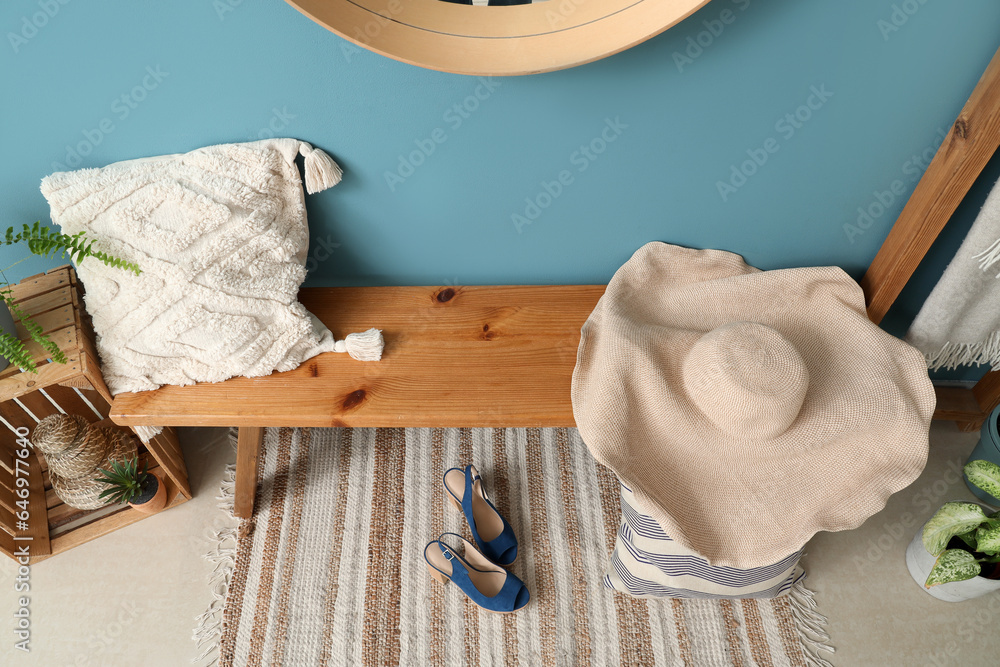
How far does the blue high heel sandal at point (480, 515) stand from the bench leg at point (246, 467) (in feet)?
1.51

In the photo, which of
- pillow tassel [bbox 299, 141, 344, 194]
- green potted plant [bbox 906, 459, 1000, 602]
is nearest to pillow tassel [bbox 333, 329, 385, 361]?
pillow tassel [bbox 299, 141, 344, 194]

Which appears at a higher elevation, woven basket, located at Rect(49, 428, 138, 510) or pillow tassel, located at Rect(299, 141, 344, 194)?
pillow tassel, located at Rect(299, 141, 344, 194)

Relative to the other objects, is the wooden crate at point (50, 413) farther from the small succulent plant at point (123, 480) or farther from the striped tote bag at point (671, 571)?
the striped tote bag at point (671, 571)

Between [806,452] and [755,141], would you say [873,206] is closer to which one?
[755,141]

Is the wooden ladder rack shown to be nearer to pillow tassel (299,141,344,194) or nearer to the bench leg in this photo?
pillow tassel (299,141,344,194)

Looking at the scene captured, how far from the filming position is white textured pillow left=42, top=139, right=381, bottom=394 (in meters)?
1.13

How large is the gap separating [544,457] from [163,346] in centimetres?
95

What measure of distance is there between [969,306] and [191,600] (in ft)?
6.09

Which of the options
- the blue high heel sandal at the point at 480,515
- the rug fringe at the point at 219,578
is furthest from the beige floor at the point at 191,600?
the blue high heel sandal at the point at 480,515

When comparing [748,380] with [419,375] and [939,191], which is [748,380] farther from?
[419,375]

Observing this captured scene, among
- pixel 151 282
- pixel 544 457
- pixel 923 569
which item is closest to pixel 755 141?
pixel 544 457

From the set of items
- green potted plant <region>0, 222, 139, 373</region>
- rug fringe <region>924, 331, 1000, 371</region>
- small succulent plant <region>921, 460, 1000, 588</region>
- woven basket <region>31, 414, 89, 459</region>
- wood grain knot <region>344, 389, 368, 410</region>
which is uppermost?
green potted plant <region>0, 222, 139, 373</region>

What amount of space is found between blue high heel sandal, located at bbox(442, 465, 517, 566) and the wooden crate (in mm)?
690

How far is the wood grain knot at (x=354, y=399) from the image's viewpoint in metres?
1.26
